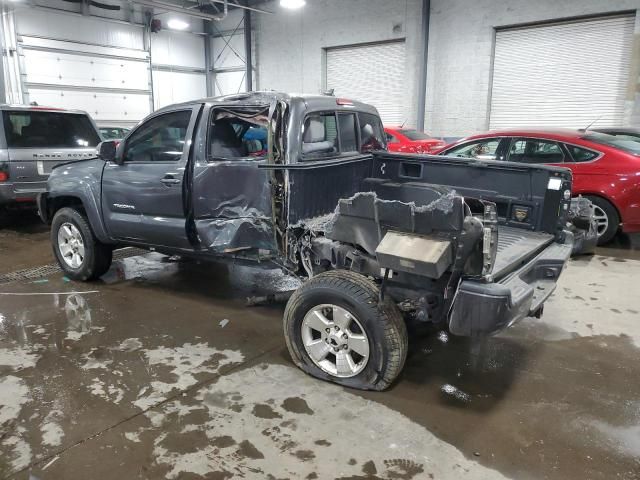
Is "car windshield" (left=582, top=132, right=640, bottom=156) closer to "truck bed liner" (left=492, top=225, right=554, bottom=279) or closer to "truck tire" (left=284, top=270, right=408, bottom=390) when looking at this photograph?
"truck bed liner" (left=492, top=225, right=554, bottom=279)

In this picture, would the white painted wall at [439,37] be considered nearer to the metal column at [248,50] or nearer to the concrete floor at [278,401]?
the metal column at [248,50]

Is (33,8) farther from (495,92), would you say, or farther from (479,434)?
(479,434)

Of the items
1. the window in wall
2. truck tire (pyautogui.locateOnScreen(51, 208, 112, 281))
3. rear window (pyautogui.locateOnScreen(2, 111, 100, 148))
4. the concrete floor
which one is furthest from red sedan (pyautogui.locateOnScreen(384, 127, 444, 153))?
truck tire (pyautogui.locateOnScreen(51, 208, 112, 281))

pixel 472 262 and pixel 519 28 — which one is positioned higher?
pixel 519 28

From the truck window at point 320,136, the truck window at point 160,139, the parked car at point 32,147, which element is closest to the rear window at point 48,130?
the parked car at point 32,147

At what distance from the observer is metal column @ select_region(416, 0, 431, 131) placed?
571 inches

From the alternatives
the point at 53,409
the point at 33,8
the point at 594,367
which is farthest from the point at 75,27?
the point at 594,367

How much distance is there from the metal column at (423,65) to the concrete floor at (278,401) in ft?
36.2

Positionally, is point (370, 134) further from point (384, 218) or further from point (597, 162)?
point (597, 162)

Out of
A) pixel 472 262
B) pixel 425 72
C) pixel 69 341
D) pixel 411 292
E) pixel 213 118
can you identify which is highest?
pixel 425 72

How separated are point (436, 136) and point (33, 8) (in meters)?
12.8

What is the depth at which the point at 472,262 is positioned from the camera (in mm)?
2768

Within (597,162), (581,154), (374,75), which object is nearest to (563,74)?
(374,75)

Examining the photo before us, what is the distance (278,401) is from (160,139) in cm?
268
